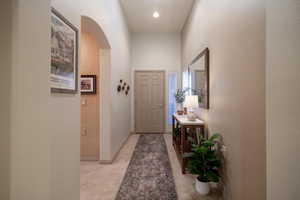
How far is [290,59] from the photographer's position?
114 centimetres

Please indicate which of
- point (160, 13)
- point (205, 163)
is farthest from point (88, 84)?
point (160, 13)

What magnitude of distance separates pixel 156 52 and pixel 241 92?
4.35m

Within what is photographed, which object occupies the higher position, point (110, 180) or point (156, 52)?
point (156, 52)

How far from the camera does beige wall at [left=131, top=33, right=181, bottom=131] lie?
5500 mm

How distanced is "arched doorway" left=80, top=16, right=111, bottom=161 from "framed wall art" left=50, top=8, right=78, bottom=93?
143 centimetres

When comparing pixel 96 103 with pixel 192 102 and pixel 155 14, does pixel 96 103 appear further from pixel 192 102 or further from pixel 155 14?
pixel 155 14

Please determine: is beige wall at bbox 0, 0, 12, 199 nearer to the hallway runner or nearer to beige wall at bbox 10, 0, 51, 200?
beige wall at bbox 10, 0, 51, 200

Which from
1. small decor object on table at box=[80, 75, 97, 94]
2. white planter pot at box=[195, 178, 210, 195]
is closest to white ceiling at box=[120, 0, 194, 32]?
small decor object on table at box=[80, 75, 97, 94]

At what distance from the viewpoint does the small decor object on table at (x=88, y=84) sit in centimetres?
309

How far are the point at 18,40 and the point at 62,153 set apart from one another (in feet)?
2.92

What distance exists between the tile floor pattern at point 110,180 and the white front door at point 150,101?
7.41ft

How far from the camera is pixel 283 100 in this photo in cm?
116

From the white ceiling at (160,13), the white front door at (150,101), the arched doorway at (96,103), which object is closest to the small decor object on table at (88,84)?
the arched doorway at (96,103)

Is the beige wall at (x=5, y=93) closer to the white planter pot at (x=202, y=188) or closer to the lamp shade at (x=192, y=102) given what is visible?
the white planter pot at (x=202, y=188)
